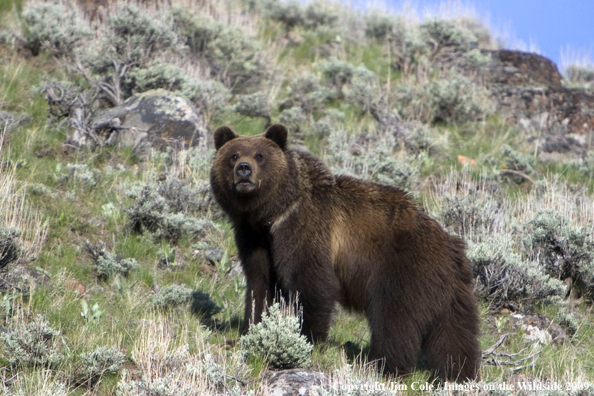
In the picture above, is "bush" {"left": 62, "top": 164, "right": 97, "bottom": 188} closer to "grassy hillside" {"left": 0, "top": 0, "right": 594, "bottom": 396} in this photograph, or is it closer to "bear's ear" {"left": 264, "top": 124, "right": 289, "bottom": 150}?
"grassy hillside" {"left": 0, "top": 0, "right": 594, "bottom": 396}

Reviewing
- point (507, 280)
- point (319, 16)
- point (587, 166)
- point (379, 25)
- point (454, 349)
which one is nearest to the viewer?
point (454, 349)

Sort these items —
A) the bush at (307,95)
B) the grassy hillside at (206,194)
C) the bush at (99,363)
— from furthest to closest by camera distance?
the bush at (307,95)
the grassy hillside at (206,194)
the bush at (99,363)

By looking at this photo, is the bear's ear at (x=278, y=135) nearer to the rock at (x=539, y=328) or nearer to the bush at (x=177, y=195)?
the bush at (x=177, y=195)

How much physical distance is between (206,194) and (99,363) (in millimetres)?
4294

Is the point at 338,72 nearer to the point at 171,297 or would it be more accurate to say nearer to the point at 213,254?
the point at 213,254

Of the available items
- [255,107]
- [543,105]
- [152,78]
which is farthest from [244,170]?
[543,105]

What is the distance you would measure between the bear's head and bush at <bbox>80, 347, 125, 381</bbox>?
1.67 m

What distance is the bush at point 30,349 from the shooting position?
15.7 ft

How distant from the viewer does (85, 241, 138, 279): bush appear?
22.3ft

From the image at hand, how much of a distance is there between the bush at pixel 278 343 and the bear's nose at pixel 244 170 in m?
1.20

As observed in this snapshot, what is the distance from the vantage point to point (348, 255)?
557cm

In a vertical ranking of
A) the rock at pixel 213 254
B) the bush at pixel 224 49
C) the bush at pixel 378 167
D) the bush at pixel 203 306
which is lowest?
the bush at pixel 203 306

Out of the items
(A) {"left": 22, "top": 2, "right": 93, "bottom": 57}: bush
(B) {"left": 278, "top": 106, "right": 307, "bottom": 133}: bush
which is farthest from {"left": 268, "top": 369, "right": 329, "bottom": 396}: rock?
(A) {"left": 22, "top": 2, "right": 93, "bottom": 57}: bush

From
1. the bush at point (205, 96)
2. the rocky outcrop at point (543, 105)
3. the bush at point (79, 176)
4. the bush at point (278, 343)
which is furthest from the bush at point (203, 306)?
the rocky outcrop at point (543, 105)
